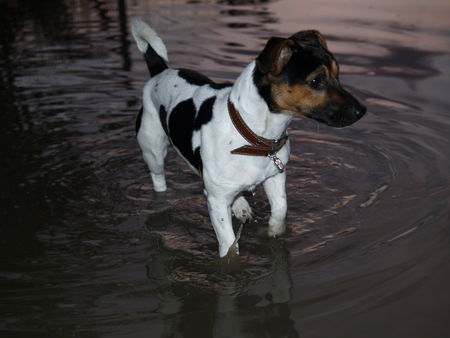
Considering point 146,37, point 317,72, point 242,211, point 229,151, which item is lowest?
point 242,211

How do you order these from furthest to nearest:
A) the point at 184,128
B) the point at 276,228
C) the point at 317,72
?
the point at 276,228, the point at 184,128, the point at 317,72

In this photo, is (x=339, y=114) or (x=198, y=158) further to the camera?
(x=198, y=158)

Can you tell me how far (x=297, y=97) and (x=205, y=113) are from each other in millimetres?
842

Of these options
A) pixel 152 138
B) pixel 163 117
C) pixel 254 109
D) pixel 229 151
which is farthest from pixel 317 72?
pixel 152 138

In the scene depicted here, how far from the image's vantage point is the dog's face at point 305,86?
3994mm

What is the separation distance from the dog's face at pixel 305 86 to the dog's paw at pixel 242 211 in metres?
1.53

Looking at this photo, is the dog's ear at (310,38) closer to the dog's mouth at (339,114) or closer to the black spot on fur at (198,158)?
the dog's mouth at (339,114)

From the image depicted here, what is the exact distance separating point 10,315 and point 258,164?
1979mm

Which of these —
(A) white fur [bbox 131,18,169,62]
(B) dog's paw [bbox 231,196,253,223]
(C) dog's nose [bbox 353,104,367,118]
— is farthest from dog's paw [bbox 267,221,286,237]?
(A) white fur [bbox 131,18,169,62]

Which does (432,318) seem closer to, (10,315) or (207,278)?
(207,278)

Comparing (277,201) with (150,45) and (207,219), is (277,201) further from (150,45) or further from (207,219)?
(150,45)

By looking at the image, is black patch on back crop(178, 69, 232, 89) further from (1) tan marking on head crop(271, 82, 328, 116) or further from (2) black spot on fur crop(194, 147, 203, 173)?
(1) tan marking on head crop(271, 82, 328, 116)

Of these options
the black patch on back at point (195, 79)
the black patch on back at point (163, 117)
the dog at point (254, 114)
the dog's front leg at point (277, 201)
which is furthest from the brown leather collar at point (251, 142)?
the black patch on back at point (163, 117)

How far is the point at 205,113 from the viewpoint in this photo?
15.1 ft
